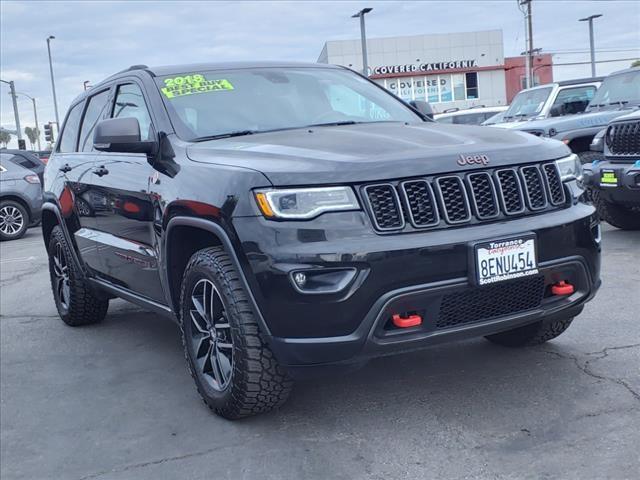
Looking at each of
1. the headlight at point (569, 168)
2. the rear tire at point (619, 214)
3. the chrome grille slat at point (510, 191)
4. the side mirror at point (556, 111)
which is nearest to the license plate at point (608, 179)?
the rear tire at point (619, 214)

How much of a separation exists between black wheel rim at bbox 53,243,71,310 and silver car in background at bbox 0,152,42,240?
29.2 feet

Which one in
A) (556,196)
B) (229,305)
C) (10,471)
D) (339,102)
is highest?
(339,102)

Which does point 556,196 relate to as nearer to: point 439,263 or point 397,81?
point 439,263

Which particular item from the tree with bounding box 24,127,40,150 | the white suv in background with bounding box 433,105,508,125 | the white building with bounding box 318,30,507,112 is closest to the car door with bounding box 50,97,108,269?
the white suv in background with bounding box 433,105,508,125

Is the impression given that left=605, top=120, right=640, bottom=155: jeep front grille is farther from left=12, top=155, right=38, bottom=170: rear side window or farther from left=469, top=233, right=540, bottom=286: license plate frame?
left=12, top=155, right=38, bottom=170: rear side window

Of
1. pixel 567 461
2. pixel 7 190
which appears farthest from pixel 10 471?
pixel 7 190

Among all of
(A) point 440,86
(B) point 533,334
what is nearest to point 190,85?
(B) point 533,334

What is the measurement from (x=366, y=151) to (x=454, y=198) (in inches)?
16.8

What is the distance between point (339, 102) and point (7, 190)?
11337 millimetres

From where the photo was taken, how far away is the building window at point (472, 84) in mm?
49906

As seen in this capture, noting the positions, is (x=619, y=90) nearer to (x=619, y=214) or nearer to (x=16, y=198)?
(x=619, y=214)

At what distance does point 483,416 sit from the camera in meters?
3.59

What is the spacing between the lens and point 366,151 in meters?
3.44

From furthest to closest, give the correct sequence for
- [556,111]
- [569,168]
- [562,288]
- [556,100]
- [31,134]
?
[31,134] → [556,100] → [556,111] → [569,168] → [562,288]
